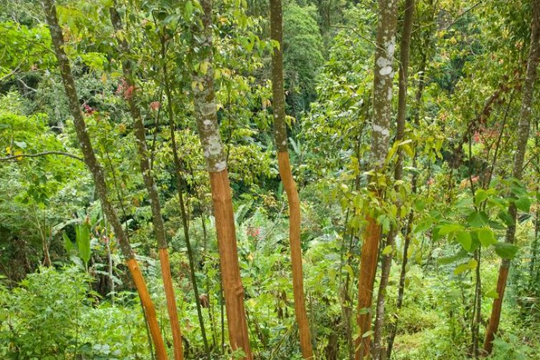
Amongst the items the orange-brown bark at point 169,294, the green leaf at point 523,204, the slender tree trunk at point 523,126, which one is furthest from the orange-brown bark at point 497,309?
the orange-brown bark at point 169,294

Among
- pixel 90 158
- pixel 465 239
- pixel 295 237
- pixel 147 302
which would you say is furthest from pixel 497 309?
pixel 90 158

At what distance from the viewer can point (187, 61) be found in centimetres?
205

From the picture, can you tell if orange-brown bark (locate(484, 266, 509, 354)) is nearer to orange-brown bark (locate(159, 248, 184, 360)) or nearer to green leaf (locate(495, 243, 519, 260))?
green leaf (locate(495, 243, 519, 260))

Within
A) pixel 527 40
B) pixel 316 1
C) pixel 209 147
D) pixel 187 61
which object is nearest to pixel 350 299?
pixel 209 147

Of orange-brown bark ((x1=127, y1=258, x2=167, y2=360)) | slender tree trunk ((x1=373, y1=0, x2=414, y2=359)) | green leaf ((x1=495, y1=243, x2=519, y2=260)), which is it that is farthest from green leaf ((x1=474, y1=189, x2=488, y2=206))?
orange-brown bark ((x1=127, y1=258, x2=167, y2=360))

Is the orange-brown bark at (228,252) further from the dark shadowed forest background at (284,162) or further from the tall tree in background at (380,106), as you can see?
the tall tree in background at (380,106)

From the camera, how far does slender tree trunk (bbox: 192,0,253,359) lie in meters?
2.22

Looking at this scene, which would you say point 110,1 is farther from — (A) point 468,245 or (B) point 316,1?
(B) point 316,1

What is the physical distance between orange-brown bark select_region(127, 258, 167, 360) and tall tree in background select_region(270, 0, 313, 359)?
3.02 feet

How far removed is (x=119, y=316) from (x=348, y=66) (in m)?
3.05

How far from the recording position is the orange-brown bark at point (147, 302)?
2756mm

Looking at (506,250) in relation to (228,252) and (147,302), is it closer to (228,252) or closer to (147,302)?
(228,252)

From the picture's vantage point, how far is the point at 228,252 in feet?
7.89

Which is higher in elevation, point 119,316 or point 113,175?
point 113,175
